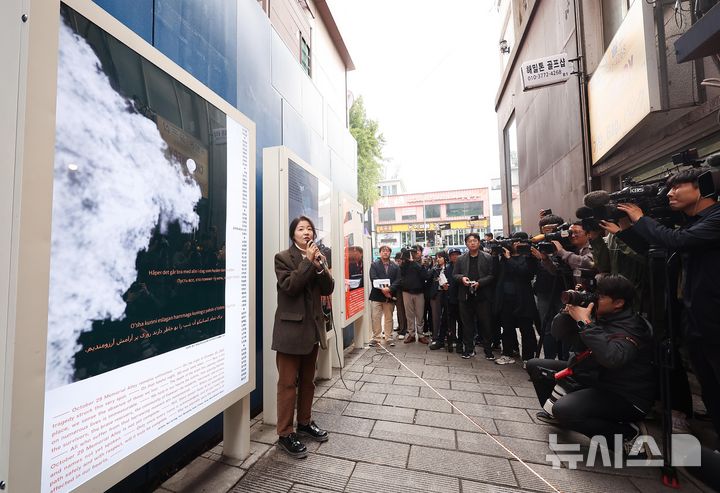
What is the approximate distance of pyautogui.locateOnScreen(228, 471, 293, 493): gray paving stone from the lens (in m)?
2.14

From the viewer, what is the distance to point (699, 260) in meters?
2.10

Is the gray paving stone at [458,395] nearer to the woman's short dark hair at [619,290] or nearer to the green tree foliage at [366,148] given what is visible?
the woman's short dark hair at [619,290]

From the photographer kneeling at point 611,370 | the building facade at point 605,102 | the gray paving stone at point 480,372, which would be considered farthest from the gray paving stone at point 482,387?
the building facade at point 605,102

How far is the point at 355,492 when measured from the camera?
2.10 metres

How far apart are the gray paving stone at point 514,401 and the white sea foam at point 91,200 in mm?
3608

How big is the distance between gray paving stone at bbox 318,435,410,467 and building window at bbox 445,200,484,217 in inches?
1371

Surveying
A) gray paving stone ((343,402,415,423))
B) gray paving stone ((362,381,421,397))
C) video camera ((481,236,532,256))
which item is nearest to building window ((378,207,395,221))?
video camera ((481,236,532,256))

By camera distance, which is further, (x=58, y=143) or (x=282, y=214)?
(x=282, y=214)

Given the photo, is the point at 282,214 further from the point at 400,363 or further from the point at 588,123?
the point at 588,123

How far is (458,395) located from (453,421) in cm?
66

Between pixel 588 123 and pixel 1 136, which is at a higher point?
pixel 588 123

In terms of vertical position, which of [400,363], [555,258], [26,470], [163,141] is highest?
[163,141]

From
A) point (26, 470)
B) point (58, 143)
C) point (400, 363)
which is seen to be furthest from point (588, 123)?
point (26, 470)

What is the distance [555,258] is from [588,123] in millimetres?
3307
